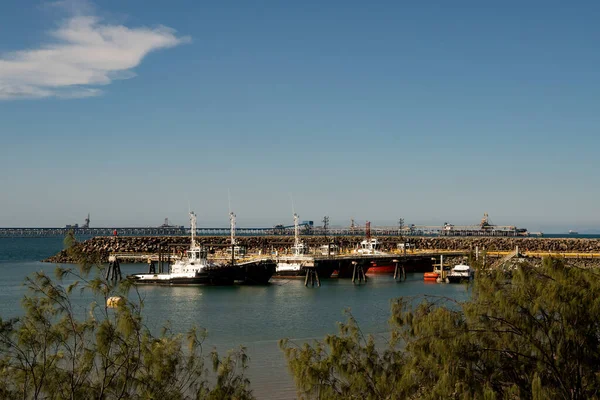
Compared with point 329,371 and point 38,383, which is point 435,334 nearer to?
point 329,371

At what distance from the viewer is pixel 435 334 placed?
15.7 meters

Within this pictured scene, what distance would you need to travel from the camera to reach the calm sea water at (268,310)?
34.5m

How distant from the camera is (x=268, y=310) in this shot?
53.4 m

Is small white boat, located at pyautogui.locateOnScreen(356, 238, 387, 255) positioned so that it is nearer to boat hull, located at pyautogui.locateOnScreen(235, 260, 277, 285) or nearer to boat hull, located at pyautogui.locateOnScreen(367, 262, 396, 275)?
boat hull, located at pyautogui.locateOnScreen(367, 262, 396, 275)

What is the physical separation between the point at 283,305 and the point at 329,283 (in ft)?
74.9

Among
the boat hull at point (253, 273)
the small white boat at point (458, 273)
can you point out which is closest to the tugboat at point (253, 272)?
the boat hull at point (253, 273)

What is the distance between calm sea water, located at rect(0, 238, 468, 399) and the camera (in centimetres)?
3450

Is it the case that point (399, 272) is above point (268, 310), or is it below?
above

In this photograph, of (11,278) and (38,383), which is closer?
(38,383)

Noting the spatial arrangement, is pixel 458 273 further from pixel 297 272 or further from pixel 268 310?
pixel 268 310

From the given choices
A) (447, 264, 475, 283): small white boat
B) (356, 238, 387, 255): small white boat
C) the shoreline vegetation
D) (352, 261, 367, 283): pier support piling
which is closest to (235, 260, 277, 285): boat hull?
(352, 261, 367, 283): pier support piling

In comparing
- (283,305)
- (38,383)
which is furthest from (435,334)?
(283,305)

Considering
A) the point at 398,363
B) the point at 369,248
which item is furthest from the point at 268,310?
the point at 369,248

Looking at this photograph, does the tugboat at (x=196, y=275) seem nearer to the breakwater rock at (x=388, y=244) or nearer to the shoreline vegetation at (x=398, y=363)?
the breakwater rock at (x=388, y=244)
